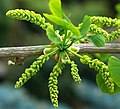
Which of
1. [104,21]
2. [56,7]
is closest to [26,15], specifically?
[56,7]

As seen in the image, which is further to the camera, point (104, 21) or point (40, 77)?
point (40, 77)

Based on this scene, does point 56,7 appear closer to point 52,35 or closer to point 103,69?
point 52,35

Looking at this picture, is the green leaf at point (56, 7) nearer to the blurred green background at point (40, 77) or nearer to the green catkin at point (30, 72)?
the green catkin at point (30, 72)

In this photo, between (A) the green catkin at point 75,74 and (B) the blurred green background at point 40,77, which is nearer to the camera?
(A) the green catkin at point 75,74

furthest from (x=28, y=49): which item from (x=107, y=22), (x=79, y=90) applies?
(x=79, y=90)

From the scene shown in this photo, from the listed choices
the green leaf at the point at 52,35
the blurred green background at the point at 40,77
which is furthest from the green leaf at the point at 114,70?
the blurred green background at the point at 40,77

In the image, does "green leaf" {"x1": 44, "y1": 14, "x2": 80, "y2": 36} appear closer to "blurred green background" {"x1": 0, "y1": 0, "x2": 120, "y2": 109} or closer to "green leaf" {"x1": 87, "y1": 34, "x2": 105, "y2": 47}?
"green leaf" {"x1": 87, "y1": 34, "x2": 105, "y2": 47}
